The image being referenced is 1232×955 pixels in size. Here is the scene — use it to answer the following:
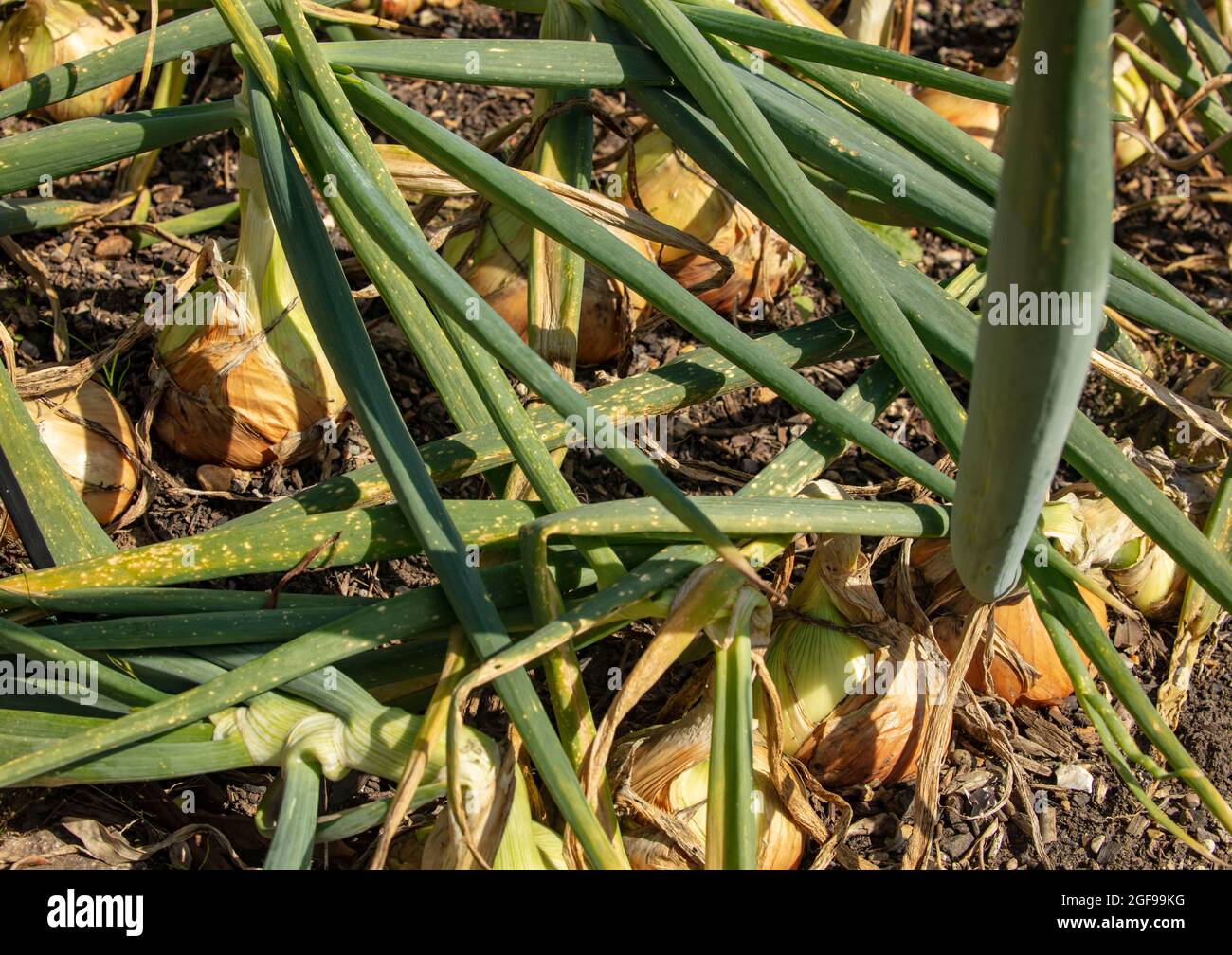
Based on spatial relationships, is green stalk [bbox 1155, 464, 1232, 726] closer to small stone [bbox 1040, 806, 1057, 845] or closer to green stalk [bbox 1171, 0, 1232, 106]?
small stone [bbox 1040, 806, 1057, 845]

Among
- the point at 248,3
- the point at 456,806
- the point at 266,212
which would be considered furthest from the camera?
the point at 266,212

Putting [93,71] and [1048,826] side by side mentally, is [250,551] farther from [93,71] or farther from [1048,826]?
[1048,826]

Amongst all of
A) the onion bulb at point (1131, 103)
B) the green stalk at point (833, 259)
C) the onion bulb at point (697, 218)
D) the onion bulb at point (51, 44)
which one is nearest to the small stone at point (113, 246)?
the onion bulb at point (51, 44)

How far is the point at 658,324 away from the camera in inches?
74.7

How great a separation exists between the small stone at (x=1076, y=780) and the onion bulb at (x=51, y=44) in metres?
1.93

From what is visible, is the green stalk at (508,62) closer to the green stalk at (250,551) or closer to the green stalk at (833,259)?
the green stalk at (833,259)

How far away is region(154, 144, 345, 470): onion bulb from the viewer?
149cm

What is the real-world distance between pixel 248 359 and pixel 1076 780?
128cm

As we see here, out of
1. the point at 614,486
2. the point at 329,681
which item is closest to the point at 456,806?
the point at 329,681

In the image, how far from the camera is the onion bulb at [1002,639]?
139cm

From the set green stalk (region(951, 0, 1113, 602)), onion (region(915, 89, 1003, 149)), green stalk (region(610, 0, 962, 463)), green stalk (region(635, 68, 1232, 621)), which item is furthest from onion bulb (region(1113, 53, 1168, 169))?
green stalk (region(951, 0, 1113, 602))

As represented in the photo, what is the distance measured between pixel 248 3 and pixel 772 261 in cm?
91

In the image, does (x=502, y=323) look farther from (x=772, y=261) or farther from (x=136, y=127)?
(x=772, y=261)

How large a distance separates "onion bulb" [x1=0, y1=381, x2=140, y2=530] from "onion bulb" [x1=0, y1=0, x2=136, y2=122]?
73 cm
